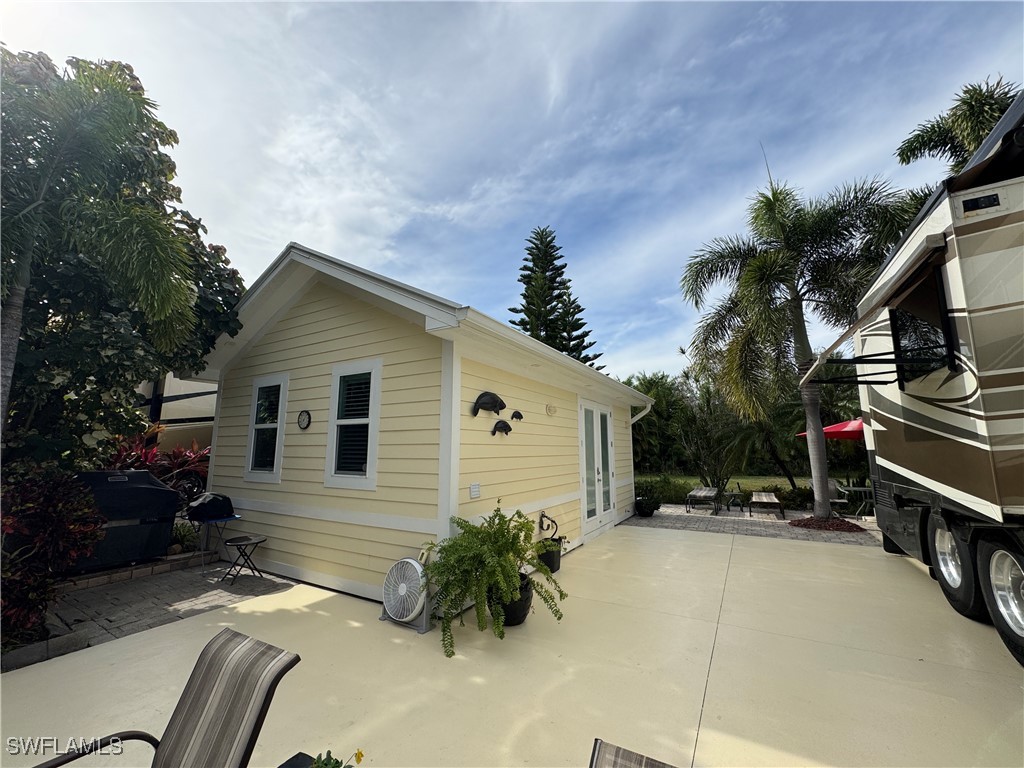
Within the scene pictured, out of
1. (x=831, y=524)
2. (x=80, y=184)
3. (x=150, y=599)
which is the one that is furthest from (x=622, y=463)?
(x=80, y=184)

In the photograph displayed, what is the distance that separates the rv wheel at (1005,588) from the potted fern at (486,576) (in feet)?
10.5

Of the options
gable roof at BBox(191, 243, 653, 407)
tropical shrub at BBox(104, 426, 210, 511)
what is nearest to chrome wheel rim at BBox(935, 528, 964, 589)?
gable roof at BBox(191, 243, 653, 407)

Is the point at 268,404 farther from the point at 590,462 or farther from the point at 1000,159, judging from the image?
the point at 1000,159

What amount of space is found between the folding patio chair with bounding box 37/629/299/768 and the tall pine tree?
55.7ft

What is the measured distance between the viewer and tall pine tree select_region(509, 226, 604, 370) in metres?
18.3

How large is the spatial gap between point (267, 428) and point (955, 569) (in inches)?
316

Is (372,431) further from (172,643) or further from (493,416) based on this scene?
(172,643)

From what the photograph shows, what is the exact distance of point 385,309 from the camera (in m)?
4.70

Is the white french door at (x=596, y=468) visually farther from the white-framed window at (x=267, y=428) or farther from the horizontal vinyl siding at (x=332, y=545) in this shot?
the white-framed window at (x=267, y=428)

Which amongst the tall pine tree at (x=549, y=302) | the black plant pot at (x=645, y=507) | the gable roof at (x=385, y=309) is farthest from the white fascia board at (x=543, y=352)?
the tall pine tree at (x=549, y=302)

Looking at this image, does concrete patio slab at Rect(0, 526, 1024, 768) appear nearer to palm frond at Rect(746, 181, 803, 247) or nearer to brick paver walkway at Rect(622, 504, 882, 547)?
brick paver walkway at Rect(622, 504, 882, 547)

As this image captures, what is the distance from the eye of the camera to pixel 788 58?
5.02 meters

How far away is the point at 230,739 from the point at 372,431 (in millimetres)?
3279

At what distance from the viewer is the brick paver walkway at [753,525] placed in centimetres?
719
